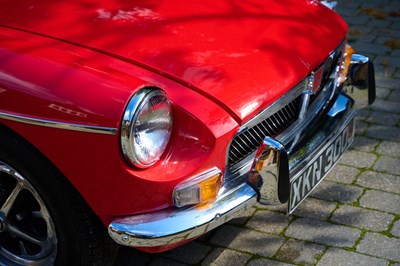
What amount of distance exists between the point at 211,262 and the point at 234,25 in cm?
115

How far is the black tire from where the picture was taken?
2998mm

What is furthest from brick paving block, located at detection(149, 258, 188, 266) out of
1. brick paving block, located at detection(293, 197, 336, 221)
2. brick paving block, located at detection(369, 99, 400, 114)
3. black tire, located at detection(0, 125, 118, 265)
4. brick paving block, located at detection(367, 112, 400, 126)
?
brick paving block, located at detection(369, 99, 400, 114)

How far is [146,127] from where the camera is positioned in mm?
2904

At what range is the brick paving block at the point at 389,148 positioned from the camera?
4.46 m

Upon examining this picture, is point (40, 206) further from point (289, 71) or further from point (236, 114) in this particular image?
point (289, 71)

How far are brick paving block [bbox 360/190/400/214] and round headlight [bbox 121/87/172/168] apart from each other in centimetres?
148

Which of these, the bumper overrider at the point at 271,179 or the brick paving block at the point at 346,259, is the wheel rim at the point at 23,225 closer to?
the bumper overrider at the point at 271,179

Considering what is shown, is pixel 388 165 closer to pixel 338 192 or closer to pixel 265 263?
pixel 338 192

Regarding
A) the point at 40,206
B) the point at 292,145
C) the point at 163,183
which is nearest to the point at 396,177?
the point at 292,145

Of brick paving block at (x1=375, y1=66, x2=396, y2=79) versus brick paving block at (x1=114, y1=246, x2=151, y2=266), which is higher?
brick paving block at (x1=114, y1=246, x2=151, y2=266)

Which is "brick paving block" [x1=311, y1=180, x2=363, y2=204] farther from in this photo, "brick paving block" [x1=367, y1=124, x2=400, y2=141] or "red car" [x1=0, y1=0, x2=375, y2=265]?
"brick paving block" [x1=367, y1=124, x2=400, y2=141]

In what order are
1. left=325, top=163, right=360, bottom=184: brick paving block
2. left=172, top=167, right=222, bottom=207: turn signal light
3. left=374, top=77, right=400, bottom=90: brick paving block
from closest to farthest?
left=172, top=167, right=222, bottom=207: turn signal light, left=325, top=163, right=360, bottom=184: brick paving block, left=374, top=77, right=400, bottom=90: brick paving block

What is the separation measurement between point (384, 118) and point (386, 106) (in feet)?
0.58

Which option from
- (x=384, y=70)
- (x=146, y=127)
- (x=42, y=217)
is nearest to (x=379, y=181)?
(x=384, y=70)
